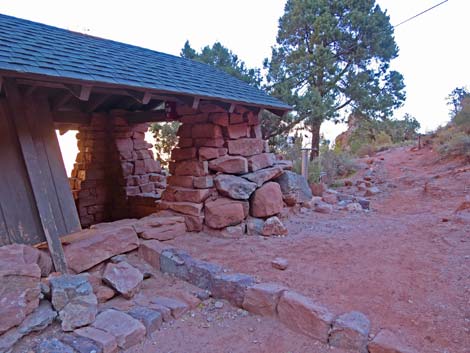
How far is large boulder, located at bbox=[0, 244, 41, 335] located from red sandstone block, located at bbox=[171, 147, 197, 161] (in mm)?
2608

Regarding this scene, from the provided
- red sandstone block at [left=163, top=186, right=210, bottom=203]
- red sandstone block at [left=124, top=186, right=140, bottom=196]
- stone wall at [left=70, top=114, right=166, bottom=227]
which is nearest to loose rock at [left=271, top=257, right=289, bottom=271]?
red sandstone block at [left=163, top=186, right=210, bottom=203]

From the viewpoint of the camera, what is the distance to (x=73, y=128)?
22.8ft

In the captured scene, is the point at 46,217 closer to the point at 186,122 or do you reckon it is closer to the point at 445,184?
the point at 186,122

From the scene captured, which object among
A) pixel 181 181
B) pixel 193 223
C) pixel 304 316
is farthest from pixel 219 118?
pixel 304 316

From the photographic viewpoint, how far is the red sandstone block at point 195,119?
5010 mm

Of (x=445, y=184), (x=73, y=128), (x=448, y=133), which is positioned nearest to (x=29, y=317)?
(x=73, y=128)

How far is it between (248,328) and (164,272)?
1.35 m

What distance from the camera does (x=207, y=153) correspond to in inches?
192

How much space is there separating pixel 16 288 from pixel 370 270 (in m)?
3.13

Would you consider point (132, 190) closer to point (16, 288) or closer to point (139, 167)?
point (139, 167)

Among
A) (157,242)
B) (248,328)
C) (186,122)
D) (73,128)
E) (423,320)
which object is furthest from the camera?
(73,128)

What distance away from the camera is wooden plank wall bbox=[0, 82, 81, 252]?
10.8 ft

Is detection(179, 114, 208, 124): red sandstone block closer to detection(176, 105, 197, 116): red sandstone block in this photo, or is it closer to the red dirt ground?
detection(176, 105, 197, 116): red sandstone block

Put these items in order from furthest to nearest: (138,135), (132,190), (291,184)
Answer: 1. (138,135)
2. (132,190)
3. (291,184)
